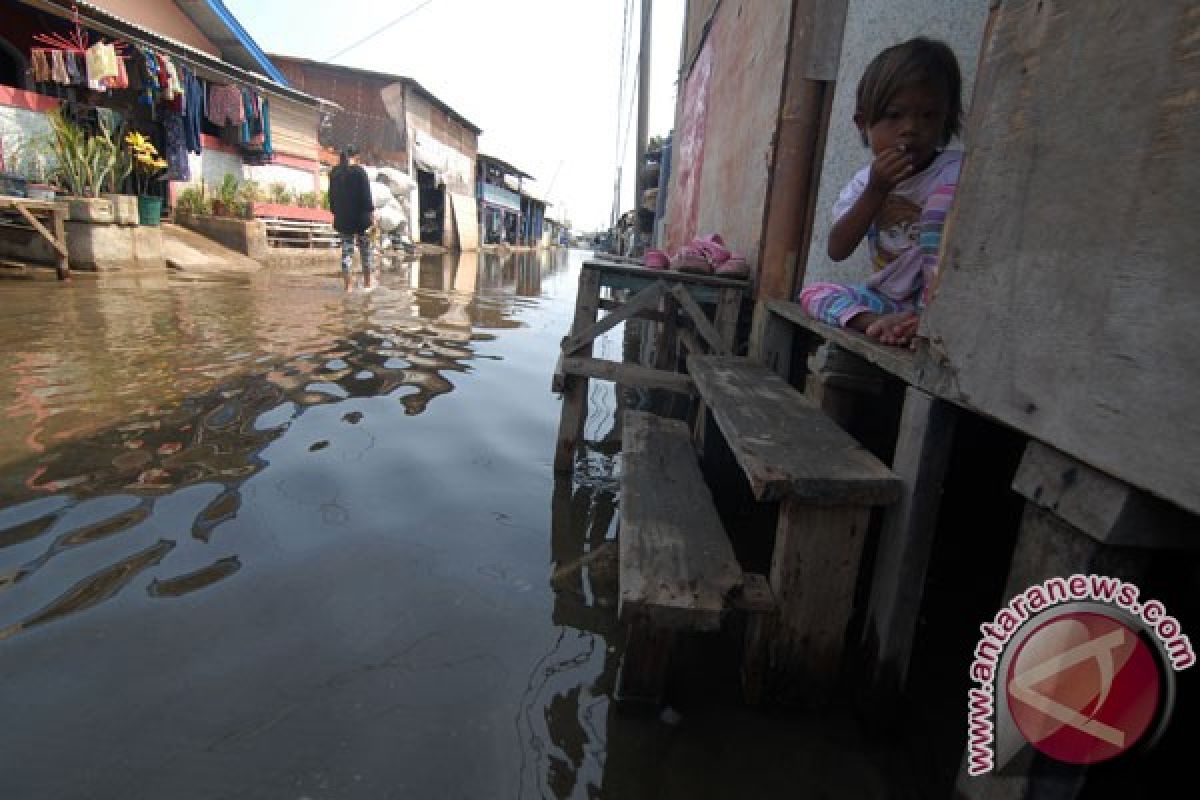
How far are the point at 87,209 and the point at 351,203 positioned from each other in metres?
3.22

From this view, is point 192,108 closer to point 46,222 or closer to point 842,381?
point 46,222

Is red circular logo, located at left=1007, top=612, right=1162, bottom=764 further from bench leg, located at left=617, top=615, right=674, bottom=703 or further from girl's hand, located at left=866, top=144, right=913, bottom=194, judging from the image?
girl's hand, located at left=866, top=144, right=913, bottom=194

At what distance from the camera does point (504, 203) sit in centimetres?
3472

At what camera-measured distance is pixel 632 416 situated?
9.67ft

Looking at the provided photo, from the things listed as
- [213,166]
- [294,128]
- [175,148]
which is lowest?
[213,166]

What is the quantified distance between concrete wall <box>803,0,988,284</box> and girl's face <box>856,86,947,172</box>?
485mm

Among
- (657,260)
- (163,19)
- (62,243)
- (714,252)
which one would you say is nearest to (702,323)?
(714,252)

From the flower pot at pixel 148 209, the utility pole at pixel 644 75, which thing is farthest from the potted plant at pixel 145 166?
the utility pole at pixel 644 75

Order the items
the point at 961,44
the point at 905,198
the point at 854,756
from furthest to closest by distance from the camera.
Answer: the point at 961,44, the point at 905,198, the point at 854,756

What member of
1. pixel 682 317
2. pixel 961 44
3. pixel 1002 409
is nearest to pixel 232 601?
pixel 1002 409

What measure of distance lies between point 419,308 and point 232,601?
666 centimetres

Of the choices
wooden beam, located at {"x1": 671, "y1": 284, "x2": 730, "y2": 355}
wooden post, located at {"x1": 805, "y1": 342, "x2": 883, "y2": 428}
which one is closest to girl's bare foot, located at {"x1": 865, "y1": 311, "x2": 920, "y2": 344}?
wooden post, located at {"x1": 805, "y1": 342, "x2": 883, "y2": 428}

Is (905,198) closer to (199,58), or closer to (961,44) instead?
(961,44)

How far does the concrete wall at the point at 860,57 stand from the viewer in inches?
100
